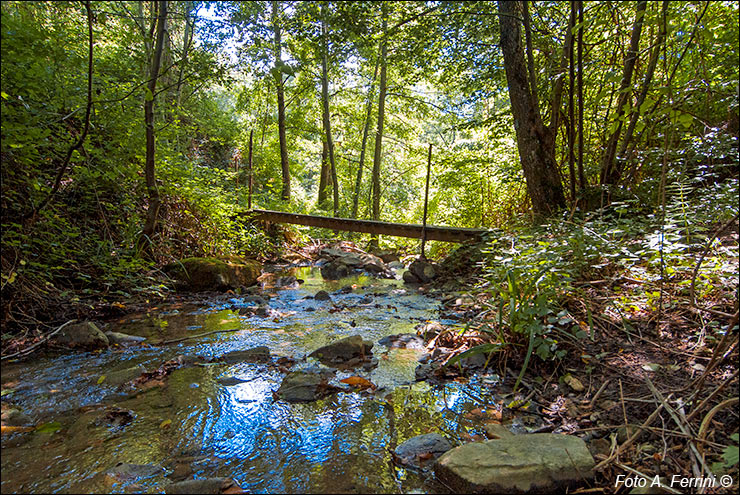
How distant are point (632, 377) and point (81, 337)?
422 centimetres

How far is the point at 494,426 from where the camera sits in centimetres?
230

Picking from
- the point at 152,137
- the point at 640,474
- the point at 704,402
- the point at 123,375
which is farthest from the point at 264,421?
the point at 152,137

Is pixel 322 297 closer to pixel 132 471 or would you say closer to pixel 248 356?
pixel 248 356

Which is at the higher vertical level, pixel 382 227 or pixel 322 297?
pixel 382 227

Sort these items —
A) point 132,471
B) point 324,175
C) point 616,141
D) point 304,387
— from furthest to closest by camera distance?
point 324,175 < point 616,141 < point 304,387 < point 132,471

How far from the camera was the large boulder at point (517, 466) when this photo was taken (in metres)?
1.69

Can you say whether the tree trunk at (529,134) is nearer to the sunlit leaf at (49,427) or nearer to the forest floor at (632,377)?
the forest floor at (632,377)

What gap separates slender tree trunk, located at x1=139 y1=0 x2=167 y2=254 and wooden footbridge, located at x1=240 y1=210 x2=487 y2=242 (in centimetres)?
327

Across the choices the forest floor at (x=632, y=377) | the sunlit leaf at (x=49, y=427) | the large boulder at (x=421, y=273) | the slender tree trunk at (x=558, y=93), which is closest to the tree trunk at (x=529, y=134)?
the slender tree trunk at (x=558, y=93)

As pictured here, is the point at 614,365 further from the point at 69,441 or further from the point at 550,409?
the point at 69,441

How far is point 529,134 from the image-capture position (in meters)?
5.91

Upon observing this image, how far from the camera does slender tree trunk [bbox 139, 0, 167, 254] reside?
460cm

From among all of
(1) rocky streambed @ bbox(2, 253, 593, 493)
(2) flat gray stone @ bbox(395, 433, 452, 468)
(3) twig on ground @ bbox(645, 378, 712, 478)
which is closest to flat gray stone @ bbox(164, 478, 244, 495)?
(1) rocky streambed @ bbox(2, 253, 593, 493)

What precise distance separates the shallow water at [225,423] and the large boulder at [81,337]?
13 cm
